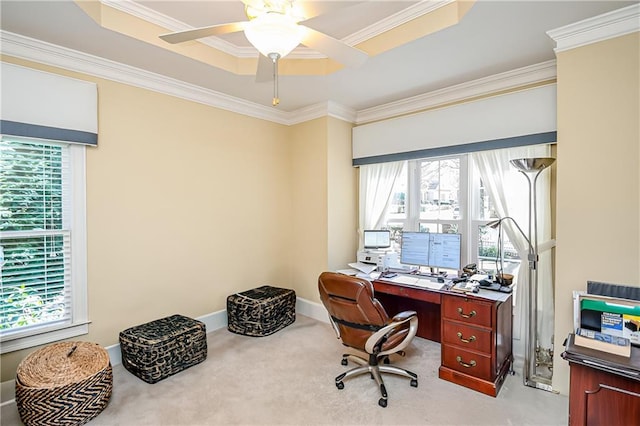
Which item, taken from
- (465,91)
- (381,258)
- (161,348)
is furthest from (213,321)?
(465,91)

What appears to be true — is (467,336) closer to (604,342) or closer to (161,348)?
(604,342)

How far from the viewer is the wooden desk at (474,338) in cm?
238

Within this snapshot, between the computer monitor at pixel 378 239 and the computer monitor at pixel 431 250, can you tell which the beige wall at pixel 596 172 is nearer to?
the computer monitor at pixel 431 250

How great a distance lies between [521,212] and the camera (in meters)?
2.88

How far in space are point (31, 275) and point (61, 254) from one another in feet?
0.77

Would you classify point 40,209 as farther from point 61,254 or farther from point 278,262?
point 278,262

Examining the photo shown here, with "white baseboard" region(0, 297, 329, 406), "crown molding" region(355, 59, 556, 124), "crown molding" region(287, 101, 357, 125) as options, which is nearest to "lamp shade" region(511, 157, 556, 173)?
"crown molding" region(355, 59, 556, 124)

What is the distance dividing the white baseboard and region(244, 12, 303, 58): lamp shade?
113 inches

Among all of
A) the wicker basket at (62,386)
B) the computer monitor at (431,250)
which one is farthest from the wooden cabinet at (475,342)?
the wicker basket at (62,386)

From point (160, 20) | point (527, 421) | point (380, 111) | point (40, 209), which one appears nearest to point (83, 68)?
point (160, 20)

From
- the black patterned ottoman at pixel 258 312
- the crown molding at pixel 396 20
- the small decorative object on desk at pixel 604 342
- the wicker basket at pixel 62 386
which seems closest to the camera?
the small decorative object on desk at pixel 604 342

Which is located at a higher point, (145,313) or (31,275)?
(31,275)

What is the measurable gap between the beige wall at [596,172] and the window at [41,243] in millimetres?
3818

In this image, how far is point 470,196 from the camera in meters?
3.26
